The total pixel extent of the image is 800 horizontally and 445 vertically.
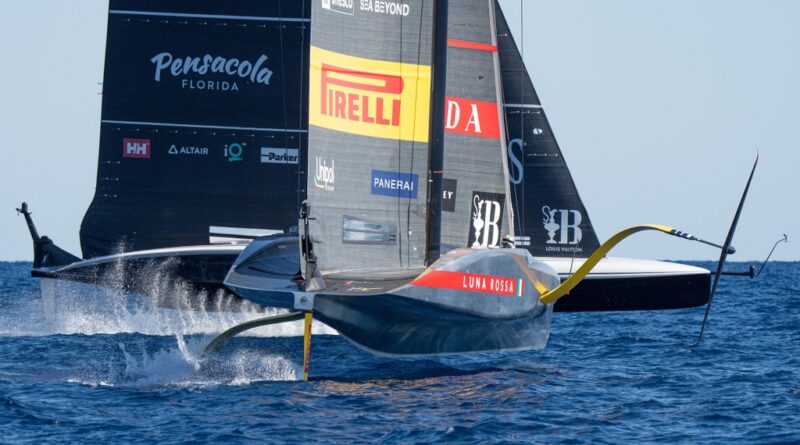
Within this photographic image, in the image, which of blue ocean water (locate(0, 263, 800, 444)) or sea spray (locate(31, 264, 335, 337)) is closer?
blue ocean water (locate(0, 263, 800, 444))

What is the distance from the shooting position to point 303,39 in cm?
2092

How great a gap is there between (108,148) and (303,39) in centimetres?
369

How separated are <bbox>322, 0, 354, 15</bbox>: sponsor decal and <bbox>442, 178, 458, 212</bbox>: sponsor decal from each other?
2413 mm

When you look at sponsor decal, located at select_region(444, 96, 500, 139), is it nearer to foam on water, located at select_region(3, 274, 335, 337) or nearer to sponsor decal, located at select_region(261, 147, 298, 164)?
sponsor decal, located at select_region(261, 147, 298, 164)

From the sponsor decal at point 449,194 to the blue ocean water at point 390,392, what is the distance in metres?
1.91

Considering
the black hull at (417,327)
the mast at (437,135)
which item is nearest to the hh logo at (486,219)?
the mast at (437,135)

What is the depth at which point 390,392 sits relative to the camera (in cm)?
1312

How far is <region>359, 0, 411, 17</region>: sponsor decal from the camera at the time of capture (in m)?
14.2

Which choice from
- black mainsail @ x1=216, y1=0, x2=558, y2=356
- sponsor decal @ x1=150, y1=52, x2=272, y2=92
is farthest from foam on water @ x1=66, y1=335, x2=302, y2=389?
sponsor decal @ x1=150, y1=52, x2=272, y2=92

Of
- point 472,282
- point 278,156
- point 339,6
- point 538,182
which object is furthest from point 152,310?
point 472,282

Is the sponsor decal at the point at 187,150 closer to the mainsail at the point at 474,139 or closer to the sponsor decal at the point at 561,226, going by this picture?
the sponsor decal at the point at 561,226

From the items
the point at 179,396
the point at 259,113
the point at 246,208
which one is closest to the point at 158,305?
the point at 246,208

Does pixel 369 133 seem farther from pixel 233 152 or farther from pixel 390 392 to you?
pixel 233 152

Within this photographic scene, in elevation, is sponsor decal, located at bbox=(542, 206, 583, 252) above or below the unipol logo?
below
